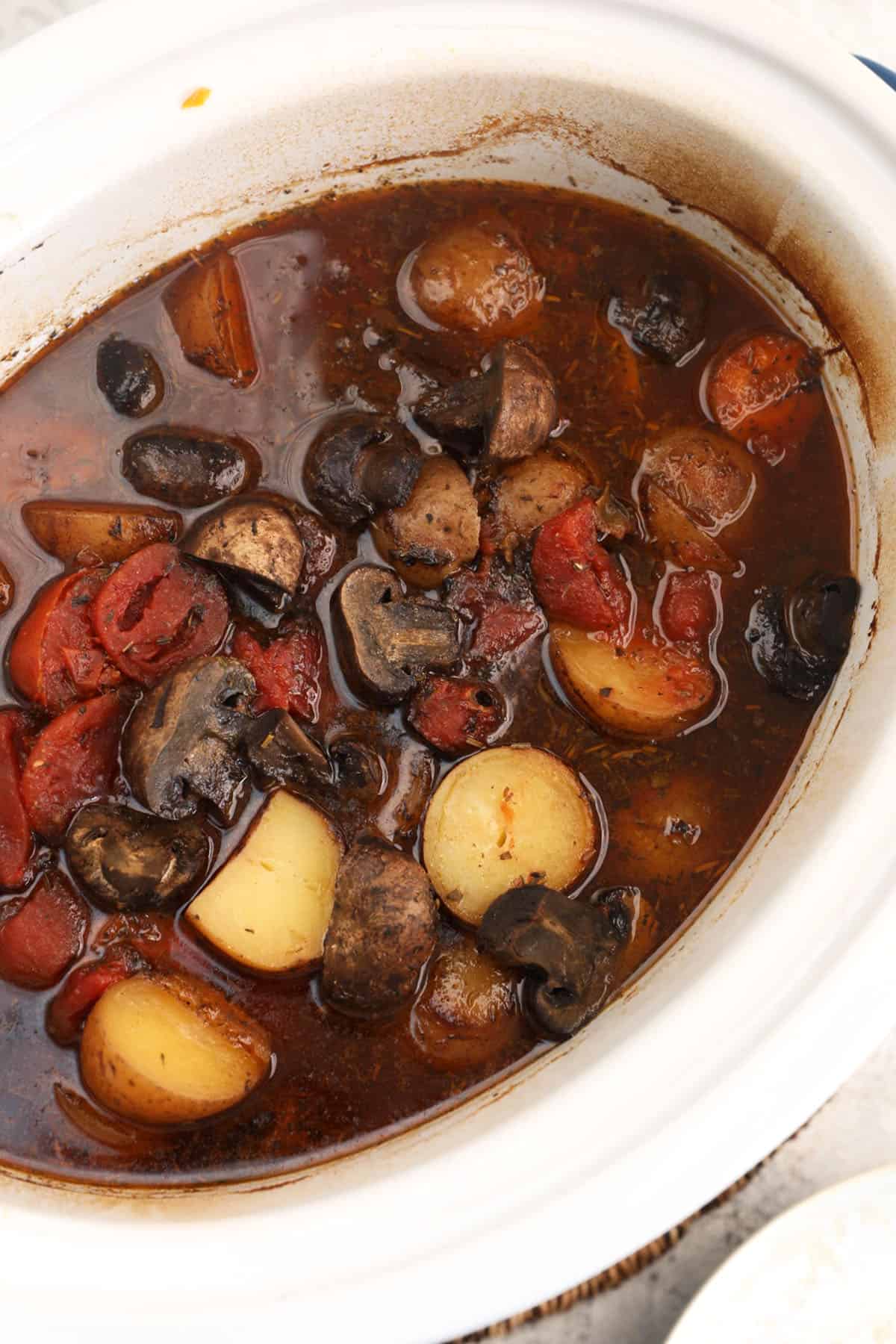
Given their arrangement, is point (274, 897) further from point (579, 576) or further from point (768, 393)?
point (768, 393)

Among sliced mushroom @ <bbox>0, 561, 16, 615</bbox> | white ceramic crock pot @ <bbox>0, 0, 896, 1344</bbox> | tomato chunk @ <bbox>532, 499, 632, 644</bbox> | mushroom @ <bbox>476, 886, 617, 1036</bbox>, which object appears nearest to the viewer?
white ceramic crock pot @ <bbox>0, 0, 896, 1344</bbox>

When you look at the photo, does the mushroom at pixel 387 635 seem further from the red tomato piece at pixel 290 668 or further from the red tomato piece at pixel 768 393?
the red tomato piece at pixel 768 393

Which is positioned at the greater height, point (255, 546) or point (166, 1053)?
point (255, 546)

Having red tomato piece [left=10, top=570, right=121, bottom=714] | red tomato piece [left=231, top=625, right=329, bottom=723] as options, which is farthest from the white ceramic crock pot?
red tomato piece [left=231, top=625, right=329, bottom=723]

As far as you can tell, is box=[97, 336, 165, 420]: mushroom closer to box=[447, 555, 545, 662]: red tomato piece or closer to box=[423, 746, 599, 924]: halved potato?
box=[447, 555, 545, 662]: red tomato piece

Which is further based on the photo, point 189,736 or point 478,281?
point 478,281

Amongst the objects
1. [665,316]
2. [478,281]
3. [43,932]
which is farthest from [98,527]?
[665,316]

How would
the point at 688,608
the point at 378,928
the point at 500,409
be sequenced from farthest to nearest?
the point at 688,608 < the point at 500,409 < the point at 378,928
